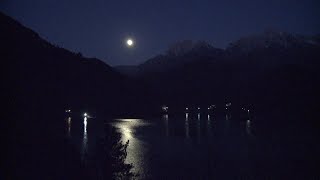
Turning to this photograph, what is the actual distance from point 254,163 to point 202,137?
130 feet

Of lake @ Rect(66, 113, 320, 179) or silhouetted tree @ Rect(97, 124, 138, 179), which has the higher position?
silhouetted tree @ Rect(97, 124, 138, 179)

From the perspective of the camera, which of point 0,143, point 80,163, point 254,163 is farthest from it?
point 254,163

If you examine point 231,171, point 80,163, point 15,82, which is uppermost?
point 15,82

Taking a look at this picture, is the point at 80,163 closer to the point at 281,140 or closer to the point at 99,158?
the point at 99,158

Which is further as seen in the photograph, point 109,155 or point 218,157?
point 218,157

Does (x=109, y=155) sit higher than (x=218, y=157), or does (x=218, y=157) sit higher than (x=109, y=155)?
(x=109, y=155)

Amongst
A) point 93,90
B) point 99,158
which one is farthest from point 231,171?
point 93,90

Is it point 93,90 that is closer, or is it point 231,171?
point 231,171

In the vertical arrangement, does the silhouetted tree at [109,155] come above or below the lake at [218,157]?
above

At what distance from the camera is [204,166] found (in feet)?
221

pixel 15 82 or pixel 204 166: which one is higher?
pixel 15 82

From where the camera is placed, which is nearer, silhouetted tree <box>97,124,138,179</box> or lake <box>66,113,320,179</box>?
silhouetted tree <box>97,124,138,179</box>

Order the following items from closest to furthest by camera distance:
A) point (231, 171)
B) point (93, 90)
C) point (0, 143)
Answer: point (0, 143) < point (231, 171) < point (93, 90)

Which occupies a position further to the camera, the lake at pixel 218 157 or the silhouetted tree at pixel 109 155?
the lake at pixel 218 157
